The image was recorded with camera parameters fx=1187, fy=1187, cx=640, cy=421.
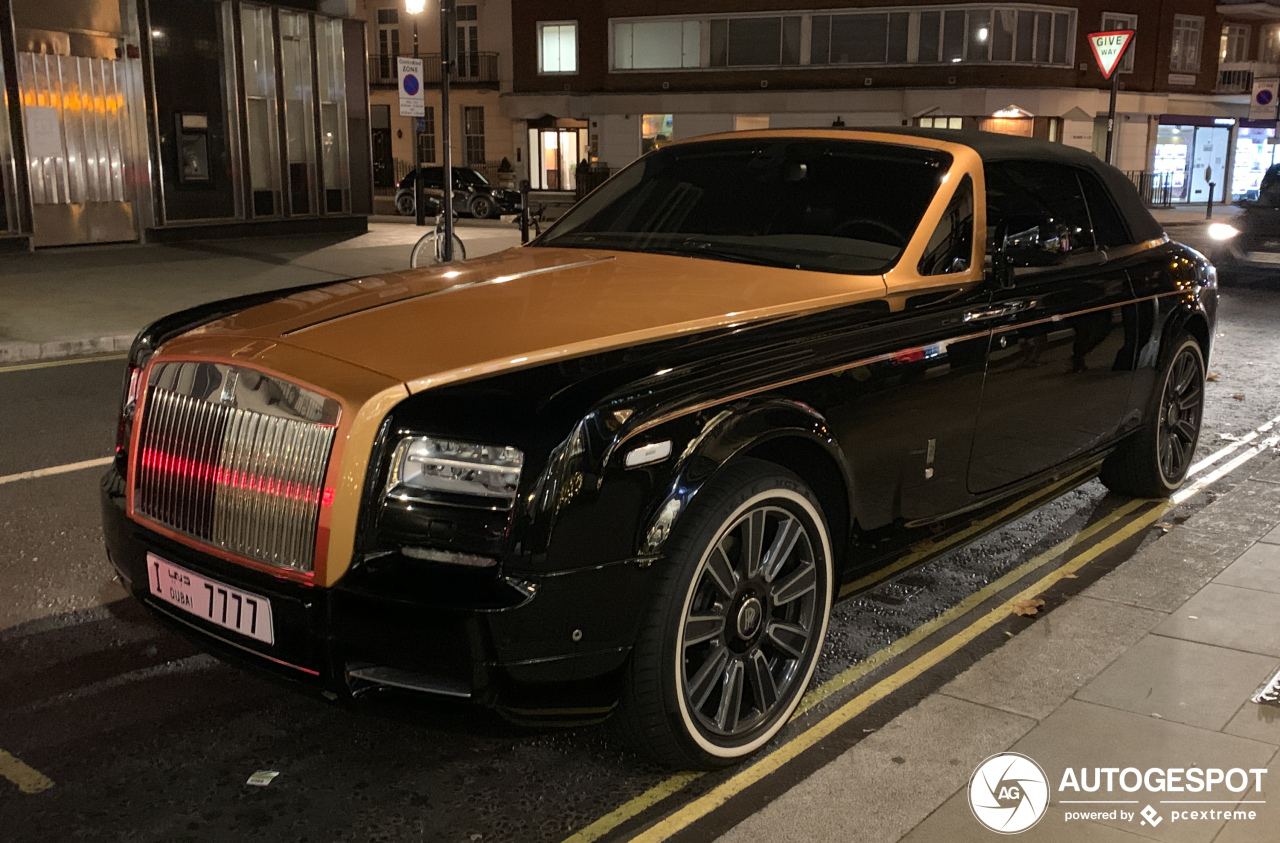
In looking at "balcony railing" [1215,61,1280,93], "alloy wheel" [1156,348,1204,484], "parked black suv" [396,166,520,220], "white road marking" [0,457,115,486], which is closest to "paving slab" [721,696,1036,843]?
"alloy wheel" [1156,348,1204,484]

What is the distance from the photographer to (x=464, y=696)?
2836 mm

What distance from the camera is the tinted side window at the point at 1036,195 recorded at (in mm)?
4605

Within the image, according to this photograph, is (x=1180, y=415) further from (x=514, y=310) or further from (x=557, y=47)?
(x=557, y=47)

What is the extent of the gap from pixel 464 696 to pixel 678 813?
0.74 m

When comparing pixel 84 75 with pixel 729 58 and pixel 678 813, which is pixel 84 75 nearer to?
pixel 678 813

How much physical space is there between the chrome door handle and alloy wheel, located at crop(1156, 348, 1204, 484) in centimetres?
167

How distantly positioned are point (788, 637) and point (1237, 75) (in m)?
50.8

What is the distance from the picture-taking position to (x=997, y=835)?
305 cm

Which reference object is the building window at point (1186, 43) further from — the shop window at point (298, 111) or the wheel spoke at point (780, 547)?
the wheel spoke at point (780, 547)

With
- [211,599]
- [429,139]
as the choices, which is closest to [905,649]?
[211,599]

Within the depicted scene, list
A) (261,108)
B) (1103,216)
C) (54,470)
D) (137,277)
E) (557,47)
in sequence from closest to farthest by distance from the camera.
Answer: (1103,216) → (54,470) → (137,277) → (261,108) → (557,47)

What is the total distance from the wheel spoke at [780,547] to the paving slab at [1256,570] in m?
2.49

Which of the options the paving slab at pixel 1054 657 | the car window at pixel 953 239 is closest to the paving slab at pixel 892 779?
the paving slab at pixel 1054 657

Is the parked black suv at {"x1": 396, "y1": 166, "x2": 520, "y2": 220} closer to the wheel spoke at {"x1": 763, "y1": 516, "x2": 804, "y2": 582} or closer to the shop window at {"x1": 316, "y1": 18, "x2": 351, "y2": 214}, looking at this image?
the shop window at {"x1": 316, "y1": 18, "x2": 351, "y2": 214}
